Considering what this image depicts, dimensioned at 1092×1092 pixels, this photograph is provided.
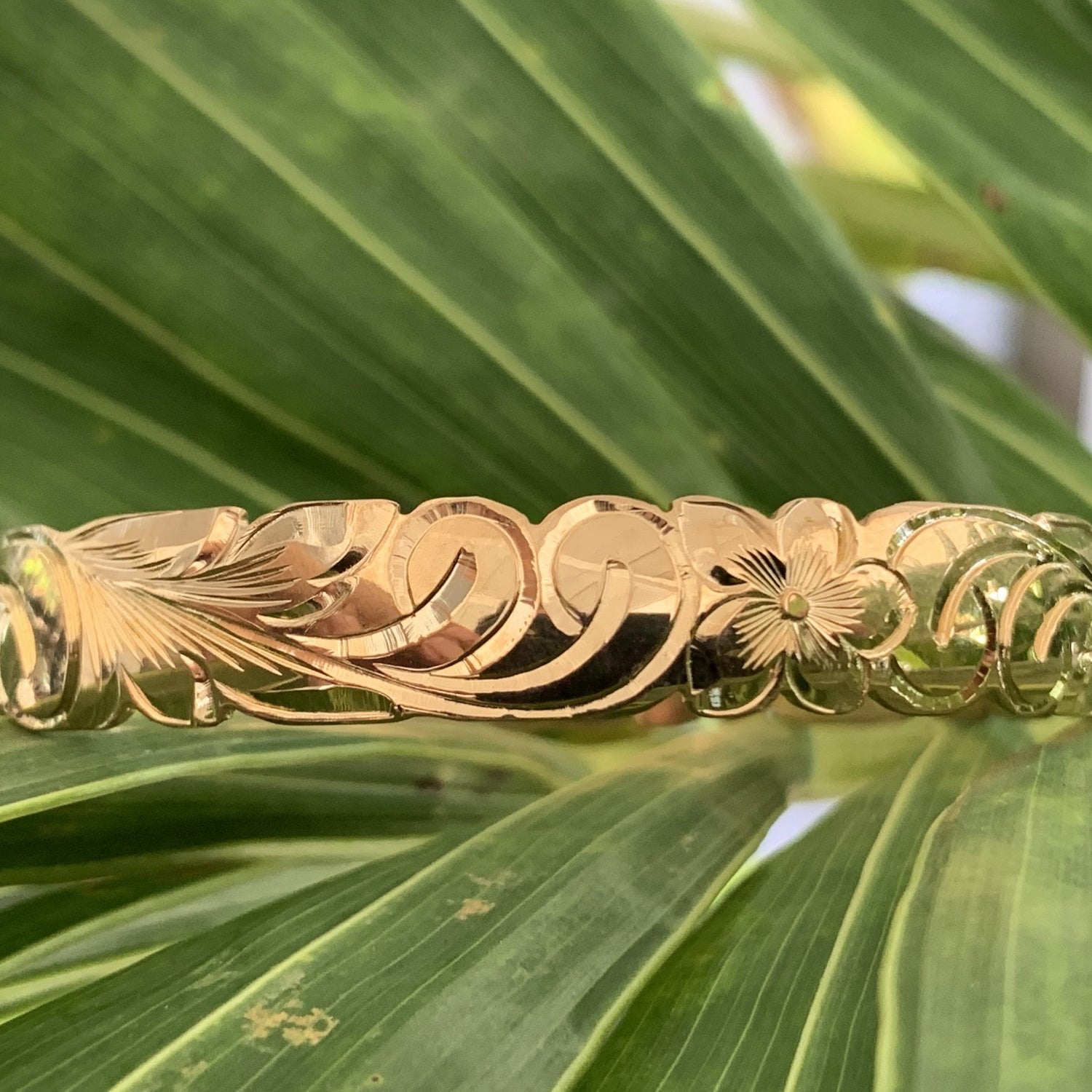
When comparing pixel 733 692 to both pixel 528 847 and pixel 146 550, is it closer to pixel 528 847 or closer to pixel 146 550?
pixel 528 847

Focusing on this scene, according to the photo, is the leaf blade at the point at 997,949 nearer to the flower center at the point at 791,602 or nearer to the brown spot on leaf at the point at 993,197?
the flower center at the point at 791,602

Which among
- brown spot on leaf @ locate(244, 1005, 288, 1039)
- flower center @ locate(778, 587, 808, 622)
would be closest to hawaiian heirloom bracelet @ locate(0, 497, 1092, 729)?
flower center @ locate(778, 587, 808, 622)

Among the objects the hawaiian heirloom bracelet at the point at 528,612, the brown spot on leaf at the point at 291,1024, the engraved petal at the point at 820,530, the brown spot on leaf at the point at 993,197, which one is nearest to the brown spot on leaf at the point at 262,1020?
the brown spot on leaf at the point at 291,1024

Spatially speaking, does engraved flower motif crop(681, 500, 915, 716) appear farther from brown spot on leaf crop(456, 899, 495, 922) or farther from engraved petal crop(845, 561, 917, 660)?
brown spot on leaf crop(456, 899, 495, 922)

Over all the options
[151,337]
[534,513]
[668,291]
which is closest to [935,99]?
[668,291]

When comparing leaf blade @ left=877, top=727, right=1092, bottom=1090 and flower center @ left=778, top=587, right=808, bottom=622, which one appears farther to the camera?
flower center @ left=778, top=587, right=808, bottom=622

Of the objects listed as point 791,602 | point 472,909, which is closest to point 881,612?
point 791,602
